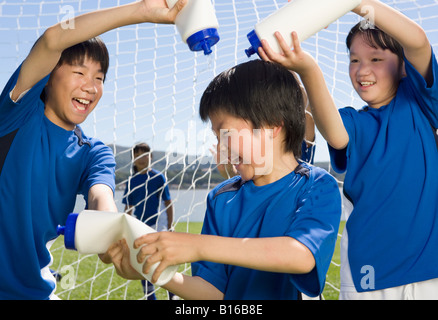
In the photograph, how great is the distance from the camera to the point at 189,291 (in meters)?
0.90

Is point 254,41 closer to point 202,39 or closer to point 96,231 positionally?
point 202,39

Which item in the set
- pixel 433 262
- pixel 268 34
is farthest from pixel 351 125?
pixel 268 34

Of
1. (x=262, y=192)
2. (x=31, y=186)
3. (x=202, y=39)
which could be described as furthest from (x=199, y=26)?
(x=31, y=186)

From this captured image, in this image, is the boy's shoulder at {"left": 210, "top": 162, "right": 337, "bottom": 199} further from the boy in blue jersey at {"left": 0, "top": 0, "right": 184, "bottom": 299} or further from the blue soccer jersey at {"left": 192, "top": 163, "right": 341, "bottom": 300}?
the boy in blue jersey at {"left": 0, "top": 0, "right": 184, "bottom": 299}

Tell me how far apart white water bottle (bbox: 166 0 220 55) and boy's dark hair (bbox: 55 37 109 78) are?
1.49ft

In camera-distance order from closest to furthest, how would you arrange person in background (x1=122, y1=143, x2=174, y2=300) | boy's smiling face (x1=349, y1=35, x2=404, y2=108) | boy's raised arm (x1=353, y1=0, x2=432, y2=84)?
boy's raised arm (x1=353, y1=0, x2=432, y2=84), boy's smiling face (x1=349, y1=35, x2=404, y2=108), person in background (x1=122, y1=143, x2=174, y2=300)

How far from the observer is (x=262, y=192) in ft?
3.08

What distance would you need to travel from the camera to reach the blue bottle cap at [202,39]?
90 centimetres

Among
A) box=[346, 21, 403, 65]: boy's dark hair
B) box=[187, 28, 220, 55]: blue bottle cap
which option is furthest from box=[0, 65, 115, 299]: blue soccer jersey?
box=[346, 21, 403, 65]: boy's dark hair

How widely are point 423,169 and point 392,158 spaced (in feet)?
0.27

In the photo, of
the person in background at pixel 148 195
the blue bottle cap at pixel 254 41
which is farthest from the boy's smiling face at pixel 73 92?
the person in background at pixel 148 195

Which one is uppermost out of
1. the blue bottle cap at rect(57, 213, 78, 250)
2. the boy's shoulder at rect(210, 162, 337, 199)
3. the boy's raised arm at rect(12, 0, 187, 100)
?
the boy's raised arm at rect(12, 0, 187, 100)

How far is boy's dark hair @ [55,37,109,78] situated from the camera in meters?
1.27

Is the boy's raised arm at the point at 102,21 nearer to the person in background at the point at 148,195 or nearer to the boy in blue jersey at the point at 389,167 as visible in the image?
the boy in blue jersey at the point at 389,167
